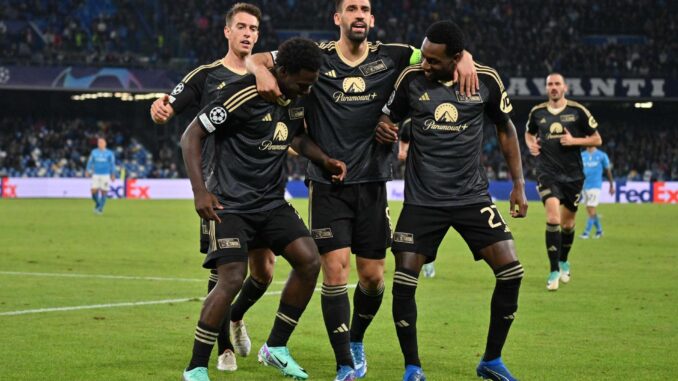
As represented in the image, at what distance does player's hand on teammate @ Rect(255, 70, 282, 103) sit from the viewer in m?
7.24

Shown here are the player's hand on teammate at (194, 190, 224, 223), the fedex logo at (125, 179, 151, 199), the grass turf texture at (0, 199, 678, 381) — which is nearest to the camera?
the player's hand on teammate at (194, 190, 224, 223)

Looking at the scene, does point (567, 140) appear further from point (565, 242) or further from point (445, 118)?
point (445, 118)

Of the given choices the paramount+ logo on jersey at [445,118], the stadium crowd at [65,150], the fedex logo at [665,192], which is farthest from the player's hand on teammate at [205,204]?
the stadium crowd at [65,150]

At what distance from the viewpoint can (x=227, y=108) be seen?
7195 millimetres

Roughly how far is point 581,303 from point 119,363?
612 cm

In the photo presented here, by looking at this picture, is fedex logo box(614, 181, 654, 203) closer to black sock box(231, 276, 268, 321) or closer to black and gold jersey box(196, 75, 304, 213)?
black sock box(231, 276, 268, 321)

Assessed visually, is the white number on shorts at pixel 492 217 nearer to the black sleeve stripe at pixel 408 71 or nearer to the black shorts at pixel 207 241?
the black sleeve stripe at pixel 408 71

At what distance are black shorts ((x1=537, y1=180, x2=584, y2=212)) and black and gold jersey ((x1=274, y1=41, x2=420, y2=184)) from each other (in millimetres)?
7304

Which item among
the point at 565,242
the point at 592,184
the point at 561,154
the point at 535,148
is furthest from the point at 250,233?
the point at 592,184

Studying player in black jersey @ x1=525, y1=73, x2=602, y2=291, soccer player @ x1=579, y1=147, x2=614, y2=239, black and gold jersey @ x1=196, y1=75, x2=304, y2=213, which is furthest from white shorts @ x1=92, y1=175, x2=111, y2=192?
black and gold jersey @ x1=196, y1=75, x2=304, y2=213

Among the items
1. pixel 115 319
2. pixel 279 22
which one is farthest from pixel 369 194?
pixel 279 22

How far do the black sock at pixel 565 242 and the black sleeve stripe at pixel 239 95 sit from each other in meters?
8.43

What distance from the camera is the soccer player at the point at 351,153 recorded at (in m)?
7.84

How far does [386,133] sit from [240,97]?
3.63 ft
